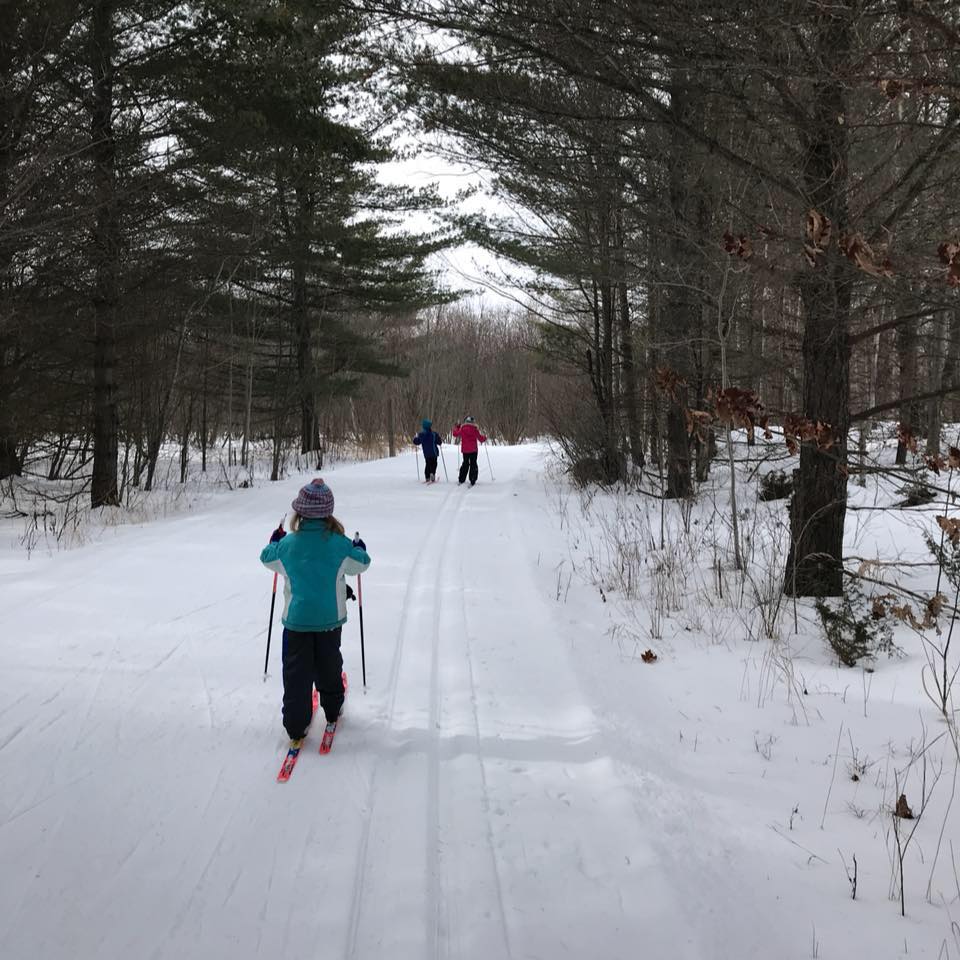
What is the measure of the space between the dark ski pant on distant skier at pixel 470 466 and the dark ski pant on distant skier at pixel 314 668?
12.4 meters

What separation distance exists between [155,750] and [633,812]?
8.85 ft

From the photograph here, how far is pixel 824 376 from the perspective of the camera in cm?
625

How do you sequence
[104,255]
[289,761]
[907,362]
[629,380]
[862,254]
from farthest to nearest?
[629,380] < [907,362] < [104,255] < [289,761] < [862,254]

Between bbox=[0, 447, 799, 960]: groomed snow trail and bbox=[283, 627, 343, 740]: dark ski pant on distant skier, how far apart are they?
9.8 inches

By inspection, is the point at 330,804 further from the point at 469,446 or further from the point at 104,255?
the point at 469,446

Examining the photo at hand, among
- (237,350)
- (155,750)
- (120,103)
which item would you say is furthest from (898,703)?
(237,350)

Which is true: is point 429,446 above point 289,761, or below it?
above

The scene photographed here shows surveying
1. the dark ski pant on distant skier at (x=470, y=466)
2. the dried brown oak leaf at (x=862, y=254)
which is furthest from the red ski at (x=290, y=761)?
the dark ski pant on distant skier at (x=470, y=466)

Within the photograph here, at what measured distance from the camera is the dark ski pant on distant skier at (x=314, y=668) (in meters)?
4.13

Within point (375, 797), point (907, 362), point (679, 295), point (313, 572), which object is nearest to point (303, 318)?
point (679, 295)

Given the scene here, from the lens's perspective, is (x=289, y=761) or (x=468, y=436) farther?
(x=468, y=436)

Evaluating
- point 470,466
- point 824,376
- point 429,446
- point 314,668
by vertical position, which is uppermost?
point 824,376

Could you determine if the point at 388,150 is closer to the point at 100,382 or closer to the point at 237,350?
the point at 237,350

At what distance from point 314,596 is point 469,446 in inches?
495
